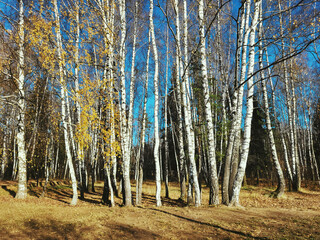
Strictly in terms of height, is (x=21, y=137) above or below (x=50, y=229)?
above

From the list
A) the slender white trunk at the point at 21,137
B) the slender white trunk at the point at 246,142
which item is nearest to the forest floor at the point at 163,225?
the slender white trunk at the point at 246,142

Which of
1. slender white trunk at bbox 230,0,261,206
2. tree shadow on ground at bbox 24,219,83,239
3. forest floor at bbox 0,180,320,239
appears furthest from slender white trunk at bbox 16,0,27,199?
slender white trunk at bbox 230,0,261,206

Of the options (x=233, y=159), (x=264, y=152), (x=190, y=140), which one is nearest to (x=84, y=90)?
(x=190, y=140)

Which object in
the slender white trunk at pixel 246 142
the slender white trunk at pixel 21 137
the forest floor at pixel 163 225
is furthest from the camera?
the slender white trunk at pixel 21 137

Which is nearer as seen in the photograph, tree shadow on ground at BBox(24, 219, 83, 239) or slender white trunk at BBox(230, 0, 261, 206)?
tree shadow on ground at BBox(24, 219, 83, 239)

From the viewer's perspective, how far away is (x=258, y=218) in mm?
5164

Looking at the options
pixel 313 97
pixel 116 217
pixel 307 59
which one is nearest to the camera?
pixel 116 217

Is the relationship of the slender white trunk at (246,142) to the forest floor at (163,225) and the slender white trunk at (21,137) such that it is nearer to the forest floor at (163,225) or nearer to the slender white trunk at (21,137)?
the forest floor at (163,225)

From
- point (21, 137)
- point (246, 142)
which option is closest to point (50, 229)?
point (246, 142)

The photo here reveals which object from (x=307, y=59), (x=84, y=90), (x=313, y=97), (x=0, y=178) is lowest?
(x=0, y=178)

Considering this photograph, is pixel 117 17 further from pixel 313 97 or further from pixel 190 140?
pixel 313 97

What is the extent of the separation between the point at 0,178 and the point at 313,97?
30.0 meters

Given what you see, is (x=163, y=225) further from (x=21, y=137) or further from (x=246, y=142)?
(x=21, y=137)

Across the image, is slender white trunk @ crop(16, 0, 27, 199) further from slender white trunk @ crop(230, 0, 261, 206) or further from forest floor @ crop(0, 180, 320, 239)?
slender white trunk @ crop(230, 0, 261, 206)
